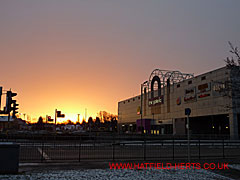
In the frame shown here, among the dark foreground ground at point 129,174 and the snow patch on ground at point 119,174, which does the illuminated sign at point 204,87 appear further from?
the snow patch on ground at point 119,174

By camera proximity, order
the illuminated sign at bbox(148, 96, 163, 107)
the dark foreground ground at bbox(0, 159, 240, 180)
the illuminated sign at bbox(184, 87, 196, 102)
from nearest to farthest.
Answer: the dark foreground ground at bbox(0, 159, 240, 180) < the illuminated sign at bbox(184, 87, 196, 102) < the illuminated sign at bbox(148, 96, 163, 107)

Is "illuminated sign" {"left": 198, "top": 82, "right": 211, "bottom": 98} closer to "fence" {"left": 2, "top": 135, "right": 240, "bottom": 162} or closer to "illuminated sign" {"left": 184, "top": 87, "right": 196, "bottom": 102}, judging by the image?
"illuminated sign" {"left": 184, "top": 87, "right": 196, "bottom": 102}

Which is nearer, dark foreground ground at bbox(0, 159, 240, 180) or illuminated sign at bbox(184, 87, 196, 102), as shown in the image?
dark foreground ground at bbox(0, 159, 240, 180)

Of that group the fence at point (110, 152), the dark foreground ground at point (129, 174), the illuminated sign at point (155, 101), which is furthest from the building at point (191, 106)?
the dark foreground ground at point (129, 174)

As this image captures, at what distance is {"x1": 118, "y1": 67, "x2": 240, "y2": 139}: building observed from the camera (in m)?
52.2

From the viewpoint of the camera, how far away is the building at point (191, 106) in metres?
52.2

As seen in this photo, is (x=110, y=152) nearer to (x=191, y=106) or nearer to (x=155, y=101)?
(x=191, y=106)

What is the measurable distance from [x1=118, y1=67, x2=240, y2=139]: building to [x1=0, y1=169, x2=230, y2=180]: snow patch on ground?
3706 cm

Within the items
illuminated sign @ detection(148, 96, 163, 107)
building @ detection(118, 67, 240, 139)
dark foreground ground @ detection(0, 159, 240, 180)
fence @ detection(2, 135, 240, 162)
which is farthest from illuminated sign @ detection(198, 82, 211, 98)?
dark foreground ground @ detection(0, 159, 240, 180)

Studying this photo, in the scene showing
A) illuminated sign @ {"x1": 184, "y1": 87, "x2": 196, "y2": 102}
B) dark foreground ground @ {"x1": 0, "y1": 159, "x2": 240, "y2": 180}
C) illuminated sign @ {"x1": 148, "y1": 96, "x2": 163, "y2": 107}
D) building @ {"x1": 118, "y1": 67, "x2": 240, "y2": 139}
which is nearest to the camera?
dark foreground ground @ {"x1": 0, "y1": 159, "x2": 240, "y2": 180}

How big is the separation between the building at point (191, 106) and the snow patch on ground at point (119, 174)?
3706 centimetres

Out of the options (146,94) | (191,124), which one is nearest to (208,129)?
(191,124)

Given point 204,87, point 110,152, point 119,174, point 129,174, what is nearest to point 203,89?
point 204,87

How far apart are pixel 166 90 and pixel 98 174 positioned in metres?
63.9
